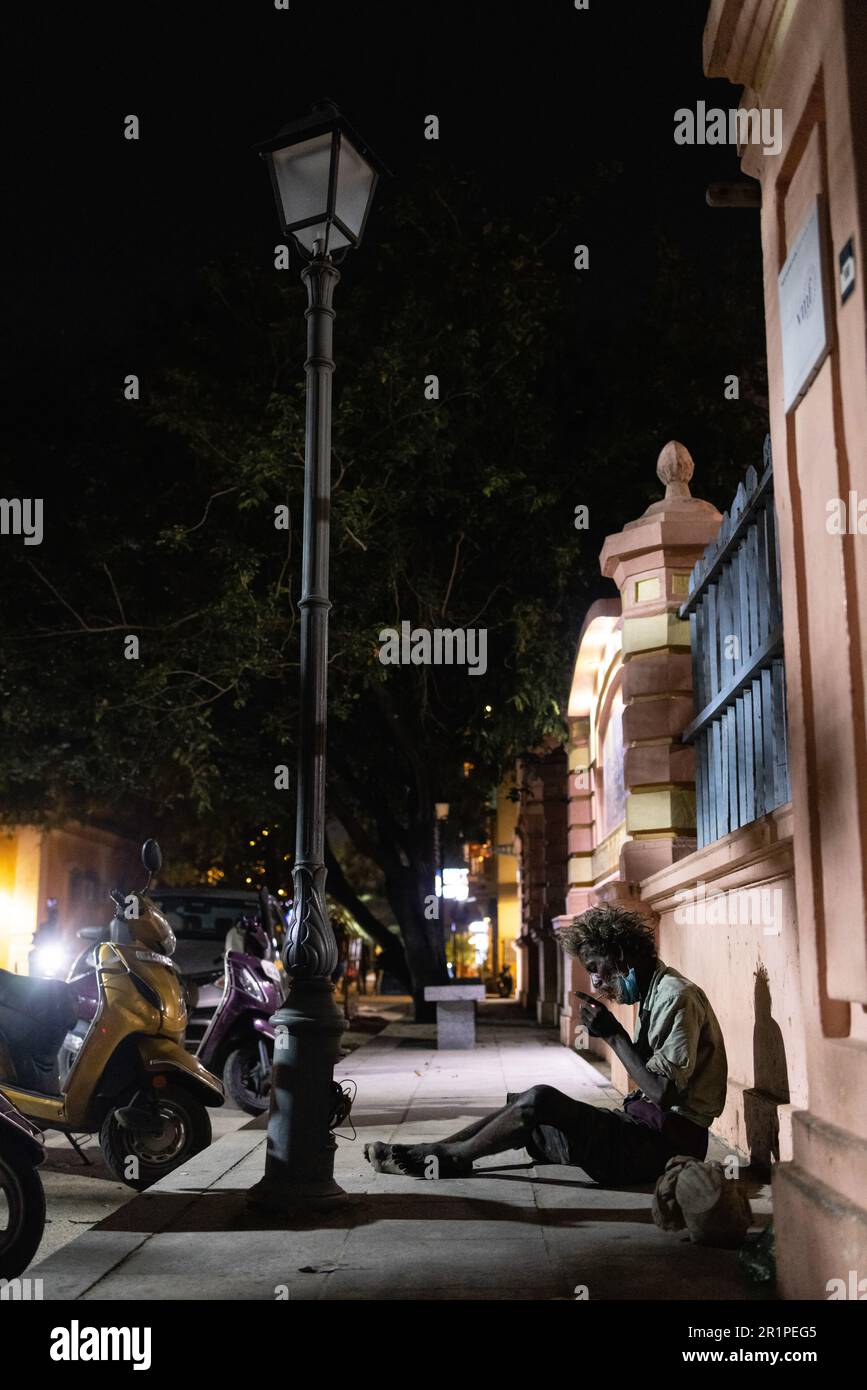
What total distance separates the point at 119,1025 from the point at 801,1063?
3.86m

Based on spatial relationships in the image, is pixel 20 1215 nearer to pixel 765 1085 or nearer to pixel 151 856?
pixel 151 856

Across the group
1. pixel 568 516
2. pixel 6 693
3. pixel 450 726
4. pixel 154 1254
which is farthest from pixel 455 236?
pixel 154 1254

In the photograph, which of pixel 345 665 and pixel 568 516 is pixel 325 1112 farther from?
pixel 568 516

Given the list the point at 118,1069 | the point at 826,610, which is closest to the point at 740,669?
the point at 826,610

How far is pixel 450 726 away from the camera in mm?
20531

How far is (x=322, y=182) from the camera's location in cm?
650

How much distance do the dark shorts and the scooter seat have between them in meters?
2.88

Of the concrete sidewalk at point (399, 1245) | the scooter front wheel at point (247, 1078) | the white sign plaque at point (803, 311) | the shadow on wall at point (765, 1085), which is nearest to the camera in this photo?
the white sign plaque at point (803, 311)

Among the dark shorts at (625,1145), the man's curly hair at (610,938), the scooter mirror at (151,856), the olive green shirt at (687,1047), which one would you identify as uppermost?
the scooter mirror at (151,856)

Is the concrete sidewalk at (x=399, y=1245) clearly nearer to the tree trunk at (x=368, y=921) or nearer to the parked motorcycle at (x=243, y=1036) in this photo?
the parked motorcycle at (x=243, y=1036)

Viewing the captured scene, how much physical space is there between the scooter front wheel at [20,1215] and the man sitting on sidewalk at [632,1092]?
7.21ft

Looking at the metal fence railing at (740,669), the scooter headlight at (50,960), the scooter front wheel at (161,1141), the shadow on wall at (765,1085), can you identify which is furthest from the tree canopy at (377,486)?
the shadow on wall at (765,1085)

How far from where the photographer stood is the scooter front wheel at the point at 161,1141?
733 centimetres

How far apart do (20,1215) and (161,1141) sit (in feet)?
8.31
